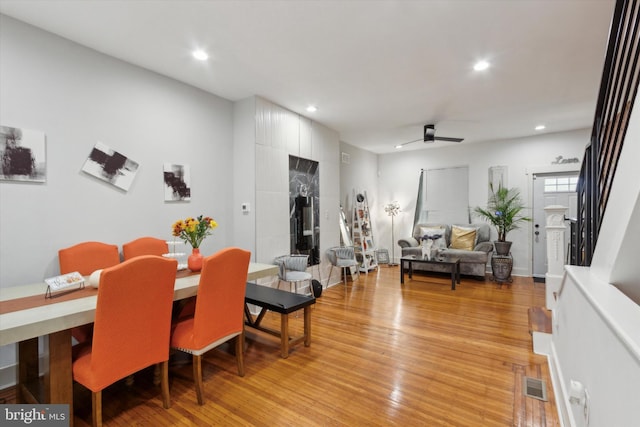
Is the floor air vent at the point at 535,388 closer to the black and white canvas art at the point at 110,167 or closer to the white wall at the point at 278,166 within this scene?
the white wall at the point at 278,166

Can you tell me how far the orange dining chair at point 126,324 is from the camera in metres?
1.55

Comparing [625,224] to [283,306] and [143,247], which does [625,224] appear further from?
[143,247]

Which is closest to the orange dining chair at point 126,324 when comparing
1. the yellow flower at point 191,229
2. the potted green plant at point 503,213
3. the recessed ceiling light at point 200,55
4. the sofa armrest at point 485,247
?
the yellow flower at point 191,229

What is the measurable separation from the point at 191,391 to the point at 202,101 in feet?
10.3

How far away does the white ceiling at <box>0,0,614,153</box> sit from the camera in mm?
2207

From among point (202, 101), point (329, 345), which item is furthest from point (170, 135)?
point (329, 345)

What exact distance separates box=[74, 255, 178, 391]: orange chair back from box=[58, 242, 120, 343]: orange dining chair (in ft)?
2.52

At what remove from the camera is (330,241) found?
205 inches

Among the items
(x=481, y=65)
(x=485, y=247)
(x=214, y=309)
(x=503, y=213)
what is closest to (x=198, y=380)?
(x=214, y=309)

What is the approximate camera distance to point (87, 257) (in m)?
2.53

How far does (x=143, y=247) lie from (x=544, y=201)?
22.1 ft

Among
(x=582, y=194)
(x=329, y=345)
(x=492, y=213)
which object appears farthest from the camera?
(x=492, y=213)

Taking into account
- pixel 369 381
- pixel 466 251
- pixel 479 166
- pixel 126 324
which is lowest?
pixel 369 381

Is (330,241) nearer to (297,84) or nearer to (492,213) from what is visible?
(297,84)
